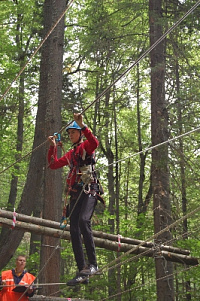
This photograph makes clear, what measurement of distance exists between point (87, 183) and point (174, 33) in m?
6.61

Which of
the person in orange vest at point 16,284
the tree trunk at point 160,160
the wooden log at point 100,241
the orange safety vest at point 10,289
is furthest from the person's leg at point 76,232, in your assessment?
the tree trunk at point 160,160

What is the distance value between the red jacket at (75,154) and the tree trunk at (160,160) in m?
4.26

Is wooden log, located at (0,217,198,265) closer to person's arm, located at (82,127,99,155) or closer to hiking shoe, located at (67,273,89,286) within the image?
hiking shoe, located at (67,273,89,286)

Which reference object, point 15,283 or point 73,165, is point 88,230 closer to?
point 73,165

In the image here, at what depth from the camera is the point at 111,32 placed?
36.1ft

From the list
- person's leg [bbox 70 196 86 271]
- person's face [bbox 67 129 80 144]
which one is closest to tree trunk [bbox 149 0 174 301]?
person's leg [bbox 70 196 86 271]

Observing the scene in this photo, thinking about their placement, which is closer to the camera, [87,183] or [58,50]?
[87,183]

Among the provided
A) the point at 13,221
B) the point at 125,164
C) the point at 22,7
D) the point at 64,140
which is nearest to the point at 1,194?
the point at 125,164

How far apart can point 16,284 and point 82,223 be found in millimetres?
2040

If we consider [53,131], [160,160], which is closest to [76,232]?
[53,131]

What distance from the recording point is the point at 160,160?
8.84 meters

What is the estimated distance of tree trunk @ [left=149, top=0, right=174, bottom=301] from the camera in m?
8.67

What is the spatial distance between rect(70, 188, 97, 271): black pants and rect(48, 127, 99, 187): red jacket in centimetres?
19

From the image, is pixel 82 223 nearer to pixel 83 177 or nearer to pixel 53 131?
pixel 83 177
